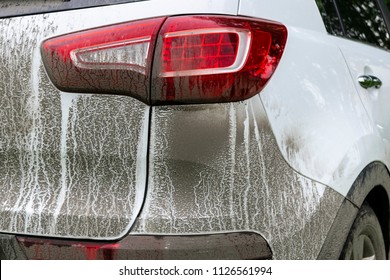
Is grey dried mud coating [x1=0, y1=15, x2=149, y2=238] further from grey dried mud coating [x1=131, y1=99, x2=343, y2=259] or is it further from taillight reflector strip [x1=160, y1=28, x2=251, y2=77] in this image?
taillight reflector strip [x1=160, y1=28, x2=251, y2=77]

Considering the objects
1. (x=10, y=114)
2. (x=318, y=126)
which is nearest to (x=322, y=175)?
(x=318, y=126)

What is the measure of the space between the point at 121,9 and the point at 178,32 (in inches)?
7.2

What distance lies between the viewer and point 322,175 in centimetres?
Result: 205

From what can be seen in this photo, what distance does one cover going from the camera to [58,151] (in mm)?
1936

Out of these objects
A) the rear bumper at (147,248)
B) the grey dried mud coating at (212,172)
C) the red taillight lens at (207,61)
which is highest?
the red taillight lens at (207,61)

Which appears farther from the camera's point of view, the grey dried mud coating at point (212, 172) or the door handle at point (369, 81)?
the door handle at point (369, 81)

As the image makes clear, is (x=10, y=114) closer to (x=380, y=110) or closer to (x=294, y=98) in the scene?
(x=294, y=98)

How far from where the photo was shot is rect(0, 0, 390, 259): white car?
1862 mm

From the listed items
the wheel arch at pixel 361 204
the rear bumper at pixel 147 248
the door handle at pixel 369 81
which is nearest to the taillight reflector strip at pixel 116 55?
the rear bumper at pixel 147 248

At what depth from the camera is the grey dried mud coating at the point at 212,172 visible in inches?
73.2

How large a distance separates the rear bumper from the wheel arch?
0.27 m

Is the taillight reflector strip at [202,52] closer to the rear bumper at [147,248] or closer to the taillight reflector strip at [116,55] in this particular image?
the taillight reflector strip at [116,55]

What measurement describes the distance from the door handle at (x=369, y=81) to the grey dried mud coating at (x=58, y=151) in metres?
1.02

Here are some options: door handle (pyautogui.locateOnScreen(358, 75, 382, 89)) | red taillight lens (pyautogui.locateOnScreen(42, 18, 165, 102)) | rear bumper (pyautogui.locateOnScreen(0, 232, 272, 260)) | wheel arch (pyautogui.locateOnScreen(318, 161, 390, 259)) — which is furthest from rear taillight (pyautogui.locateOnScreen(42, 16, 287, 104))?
door handle (pyautogui.locateOnScreen(358, 75, 382, 89))
